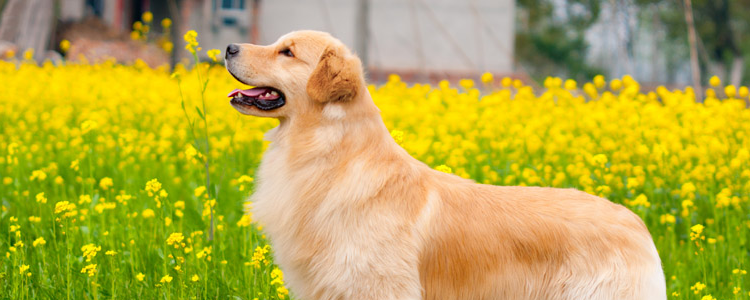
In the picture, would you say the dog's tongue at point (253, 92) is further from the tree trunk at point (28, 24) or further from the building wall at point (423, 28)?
the building wall at point (423, 28)

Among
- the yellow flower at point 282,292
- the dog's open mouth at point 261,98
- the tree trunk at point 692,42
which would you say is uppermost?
the tree trunk at point 692,42

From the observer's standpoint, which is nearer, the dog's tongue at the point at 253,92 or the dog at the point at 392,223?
the dog at the point at 392,223

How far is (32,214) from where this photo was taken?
517 centimetres

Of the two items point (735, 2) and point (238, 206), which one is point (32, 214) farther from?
point (735, 2)

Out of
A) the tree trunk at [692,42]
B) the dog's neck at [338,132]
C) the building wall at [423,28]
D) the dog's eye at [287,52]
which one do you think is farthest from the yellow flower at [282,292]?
the building wall at [423,28]

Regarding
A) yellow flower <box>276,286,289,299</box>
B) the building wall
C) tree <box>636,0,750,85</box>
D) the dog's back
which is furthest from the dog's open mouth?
tree <box>636,0,750,85</box>

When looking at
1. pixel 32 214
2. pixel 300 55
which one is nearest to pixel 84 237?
pixel 32 214

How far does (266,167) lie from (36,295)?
1.42m

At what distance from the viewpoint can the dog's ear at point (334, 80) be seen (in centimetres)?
322

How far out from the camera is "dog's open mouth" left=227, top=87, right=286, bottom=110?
3373 millimetres

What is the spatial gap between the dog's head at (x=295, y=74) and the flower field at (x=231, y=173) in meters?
0.62

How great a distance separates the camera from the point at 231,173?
20.6ft

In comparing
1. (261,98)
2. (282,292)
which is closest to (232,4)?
(282,292)

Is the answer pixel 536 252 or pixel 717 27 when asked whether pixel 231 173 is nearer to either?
pixel 536 252
